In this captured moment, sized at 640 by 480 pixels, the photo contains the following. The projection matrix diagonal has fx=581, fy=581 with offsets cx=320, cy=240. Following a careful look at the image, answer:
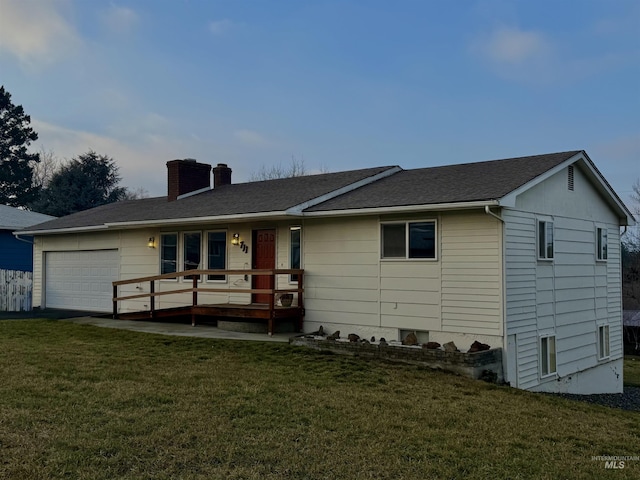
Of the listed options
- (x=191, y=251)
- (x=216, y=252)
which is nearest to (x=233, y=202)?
(x=216, y=252)

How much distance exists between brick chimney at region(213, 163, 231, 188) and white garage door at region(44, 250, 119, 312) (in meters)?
4.09

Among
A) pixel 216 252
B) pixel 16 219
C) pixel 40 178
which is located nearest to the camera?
pixel 216 252

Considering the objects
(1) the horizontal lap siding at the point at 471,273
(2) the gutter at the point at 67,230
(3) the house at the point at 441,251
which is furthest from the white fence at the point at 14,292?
(1) the horizontal lap siding at the point at 471,273

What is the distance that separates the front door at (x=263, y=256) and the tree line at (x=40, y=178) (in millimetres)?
25624

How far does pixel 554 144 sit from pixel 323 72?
2148cm

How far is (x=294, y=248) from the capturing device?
13852 mm

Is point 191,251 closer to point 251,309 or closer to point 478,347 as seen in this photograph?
point 251,309

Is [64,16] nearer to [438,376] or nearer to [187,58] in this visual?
[187,58]

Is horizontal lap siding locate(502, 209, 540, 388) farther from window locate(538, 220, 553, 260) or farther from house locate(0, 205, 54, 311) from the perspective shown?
house locate(0, 205, 54, 311)

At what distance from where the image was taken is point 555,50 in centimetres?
2002

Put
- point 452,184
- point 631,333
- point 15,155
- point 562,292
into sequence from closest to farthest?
point 452,184
point 562,292
point 631,333
point 15,155

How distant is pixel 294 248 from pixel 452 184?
4015 millimetres

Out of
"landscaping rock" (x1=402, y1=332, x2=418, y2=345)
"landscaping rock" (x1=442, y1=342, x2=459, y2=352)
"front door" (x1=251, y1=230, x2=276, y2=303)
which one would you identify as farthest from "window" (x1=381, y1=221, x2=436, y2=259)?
"front door" (x1=251, y1=230, x2=276, y2=303)

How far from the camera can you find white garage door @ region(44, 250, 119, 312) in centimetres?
1820
